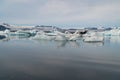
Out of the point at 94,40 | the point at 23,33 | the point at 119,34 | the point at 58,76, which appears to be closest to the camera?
the point at 58,76

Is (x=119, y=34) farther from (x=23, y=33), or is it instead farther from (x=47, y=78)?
(x=47, y=78)

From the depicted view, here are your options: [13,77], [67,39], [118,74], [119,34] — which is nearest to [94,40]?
[67,39]

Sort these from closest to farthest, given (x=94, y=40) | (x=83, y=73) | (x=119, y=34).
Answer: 1. (x=83, y=73)
2. (x=94, y=40)
3. (x=119, y=34)

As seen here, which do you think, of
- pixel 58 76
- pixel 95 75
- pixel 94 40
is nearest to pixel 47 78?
pixel 58 76

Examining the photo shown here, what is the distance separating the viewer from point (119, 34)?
5200cm

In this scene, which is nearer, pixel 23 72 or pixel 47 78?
pixel 47 78

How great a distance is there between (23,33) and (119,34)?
25797 millimetres

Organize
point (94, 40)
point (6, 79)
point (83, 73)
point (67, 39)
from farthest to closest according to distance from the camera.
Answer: point (67, 39) → point (94, 40) → point (83, 73) → point (6, 79)

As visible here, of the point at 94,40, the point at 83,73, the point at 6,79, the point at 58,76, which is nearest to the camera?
the point at 6,79

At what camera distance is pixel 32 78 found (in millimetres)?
6793

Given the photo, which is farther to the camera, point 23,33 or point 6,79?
point 23,33

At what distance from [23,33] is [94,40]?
70.3 feet

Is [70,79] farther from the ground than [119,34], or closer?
farther from the ground

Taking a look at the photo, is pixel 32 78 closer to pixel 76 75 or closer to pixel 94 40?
pixel 76 75
